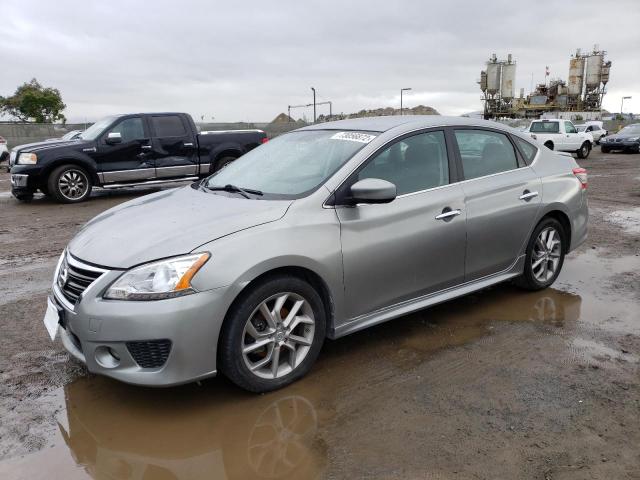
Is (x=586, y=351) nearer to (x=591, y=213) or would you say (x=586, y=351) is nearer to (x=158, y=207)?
(x=158, y=207)

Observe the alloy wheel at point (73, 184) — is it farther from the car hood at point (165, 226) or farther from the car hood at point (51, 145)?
the car hood at point (165, 226)

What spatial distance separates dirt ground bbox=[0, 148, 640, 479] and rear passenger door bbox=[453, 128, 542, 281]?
1.77 ft

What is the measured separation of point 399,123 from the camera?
13.9 ft

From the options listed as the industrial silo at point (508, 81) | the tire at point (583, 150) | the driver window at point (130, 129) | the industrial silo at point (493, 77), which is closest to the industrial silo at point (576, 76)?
the industrial silo at point (508, 81)

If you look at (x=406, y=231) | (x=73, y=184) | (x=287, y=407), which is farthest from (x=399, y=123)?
(x=73, y=184)

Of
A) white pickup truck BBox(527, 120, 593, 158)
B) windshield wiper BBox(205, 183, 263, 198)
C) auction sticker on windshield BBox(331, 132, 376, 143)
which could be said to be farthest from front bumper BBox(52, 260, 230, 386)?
white pickup truck BBox(527, 120, 593, 158)

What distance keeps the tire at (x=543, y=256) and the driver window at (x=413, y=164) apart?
1.24m

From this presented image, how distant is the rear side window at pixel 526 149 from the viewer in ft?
16.1

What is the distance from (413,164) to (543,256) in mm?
1776

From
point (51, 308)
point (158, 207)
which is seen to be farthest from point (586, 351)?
point (51, 308)

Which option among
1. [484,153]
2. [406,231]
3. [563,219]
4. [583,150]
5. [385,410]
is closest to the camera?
[385,410]

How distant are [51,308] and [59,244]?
14.8 ft

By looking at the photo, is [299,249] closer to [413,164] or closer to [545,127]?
[413,164]

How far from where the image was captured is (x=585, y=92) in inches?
2980
